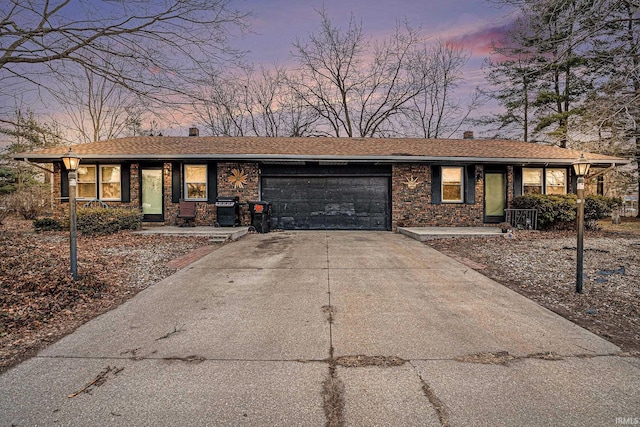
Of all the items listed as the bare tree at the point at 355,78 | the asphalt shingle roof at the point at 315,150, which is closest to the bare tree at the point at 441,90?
the bare tree at the point at 355,78

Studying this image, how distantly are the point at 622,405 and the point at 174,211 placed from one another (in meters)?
11.9

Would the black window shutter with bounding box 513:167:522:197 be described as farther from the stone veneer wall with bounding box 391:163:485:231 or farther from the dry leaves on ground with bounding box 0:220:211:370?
the dry leaves on ground with bounding box 0:220:211:370

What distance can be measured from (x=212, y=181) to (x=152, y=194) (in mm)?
2280

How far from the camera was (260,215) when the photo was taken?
35.9 ft

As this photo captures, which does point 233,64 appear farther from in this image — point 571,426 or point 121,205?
point 121,205

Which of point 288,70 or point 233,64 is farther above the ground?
point 288,70

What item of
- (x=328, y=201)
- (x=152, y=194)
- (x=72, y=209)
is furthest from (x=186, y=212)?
(x=72, y=209)

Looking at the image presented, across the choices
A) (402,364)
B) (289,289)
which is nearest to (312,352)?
(402,364)

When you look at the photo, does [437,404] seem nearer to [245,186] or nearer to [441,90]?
[245,186]

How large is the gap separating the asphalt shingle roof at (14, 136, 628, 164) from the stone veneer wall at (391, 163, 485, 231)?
693 mm

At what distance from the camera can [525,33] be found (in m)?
6.18

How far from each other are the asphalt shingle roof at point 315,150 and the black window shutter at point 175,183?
526mm

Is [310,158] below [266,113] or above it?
below

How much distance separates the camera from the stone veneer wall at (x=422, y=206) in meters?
11.7
